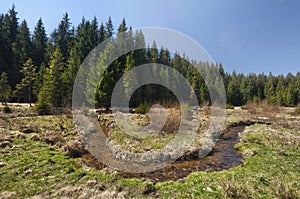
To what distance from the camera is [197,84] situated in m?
35.7

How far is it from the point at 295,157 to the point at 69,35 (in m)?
46.3

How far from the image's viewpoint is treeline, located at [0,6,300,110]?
20609mm

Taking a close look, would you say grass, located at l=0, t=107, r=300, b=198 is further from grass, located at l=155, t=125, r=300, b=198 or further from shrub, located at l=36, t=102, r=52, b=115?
shrub, located at l=36, t=102, r=52, b=115

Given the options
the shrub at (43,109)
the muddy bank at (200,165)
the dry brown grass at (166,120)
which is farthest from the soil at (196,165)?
the shrub at (43,109)

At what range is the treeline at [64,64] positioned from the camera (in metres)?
20.6

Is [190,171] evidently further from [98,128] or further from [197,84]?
[197,84]

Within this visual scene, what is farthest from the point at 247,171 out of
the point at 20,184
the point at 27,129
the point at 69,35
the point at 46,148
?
the point at 69,35

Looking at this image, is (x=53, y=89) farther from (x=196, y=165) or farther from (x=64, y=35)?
(x=64, y=35)

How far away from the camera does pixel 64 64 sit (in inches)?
1182

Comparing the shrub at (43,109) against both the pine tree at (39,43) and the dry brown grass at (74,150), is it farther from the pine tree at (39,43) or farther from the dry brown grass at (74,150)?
the pine tree at (39,43)

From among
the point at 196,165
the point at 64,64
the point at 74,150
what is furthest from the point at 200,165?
the point at 64,64

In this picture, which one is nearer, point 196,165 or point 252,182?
point 252,182

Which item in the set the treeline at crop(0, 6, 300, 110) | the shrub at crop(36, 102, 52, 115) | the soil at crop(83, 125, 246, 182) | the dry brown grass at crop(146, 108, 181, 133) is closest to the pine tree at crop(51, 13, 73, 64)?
the treeline at crop(0, 6, 300, 110)

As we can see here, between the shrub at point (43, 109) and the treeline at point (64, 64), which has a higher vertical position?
the treeline at point (64, 64)
